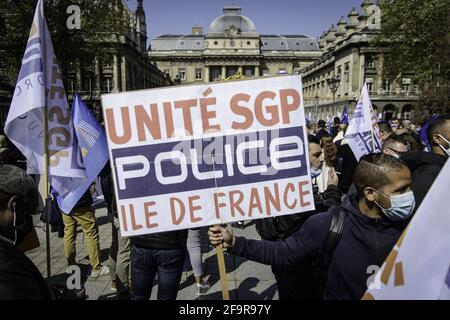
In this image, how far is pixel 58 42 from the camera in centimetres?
1709

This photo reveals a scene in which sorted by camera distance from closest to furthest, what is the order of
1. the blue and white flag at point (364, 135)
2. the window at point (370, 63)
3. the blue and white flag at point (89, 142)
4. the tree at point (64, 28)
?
the blue and white flag at point (89, 142)
the blue and white flag at point (364, 135)
the tree at point (64, 28)
the window at point (370, 63)

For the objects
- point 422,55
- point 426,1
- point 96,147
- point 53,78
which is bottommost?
point 96,147

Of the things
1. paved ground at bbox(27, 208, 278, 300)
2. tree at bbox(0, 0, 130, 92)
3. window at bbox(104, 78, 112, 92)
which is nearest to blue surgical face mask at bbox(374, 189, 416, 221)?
paved ground at bbox(27, 208, 278, 300)

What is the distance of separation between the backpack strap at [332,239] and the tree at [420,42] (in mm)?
19303

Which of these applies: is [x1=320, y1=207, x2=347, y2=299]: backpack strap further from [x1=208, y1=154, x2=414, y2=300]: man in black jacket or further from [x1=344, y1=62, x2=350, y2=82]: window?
[x1=344, y1=62, x2=350, y2=82]: window

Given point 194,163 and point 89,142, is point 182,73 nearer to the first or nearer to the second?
point 89,142

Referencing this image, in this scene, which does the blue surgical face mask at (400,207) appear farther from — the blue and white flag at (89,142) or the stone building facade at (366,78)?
the stone building facade at (366,78)

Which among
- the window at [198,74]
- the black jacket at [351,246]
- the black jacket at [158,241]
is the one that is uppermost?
the window at [198,74]

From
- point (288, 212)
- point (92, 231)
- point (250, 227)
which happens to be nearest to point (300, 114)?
point (288, 212)

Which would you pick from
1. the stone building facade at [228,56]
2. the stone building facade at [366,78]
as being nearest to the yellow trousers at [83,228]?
the stone building facade at [366,78]

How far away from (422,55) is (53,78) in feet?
75.7

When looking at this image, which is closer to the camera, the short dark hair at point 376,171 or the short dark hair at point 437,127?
the short dark hair at point 376,171

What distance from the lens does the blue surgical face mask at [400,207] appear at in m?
1.97
